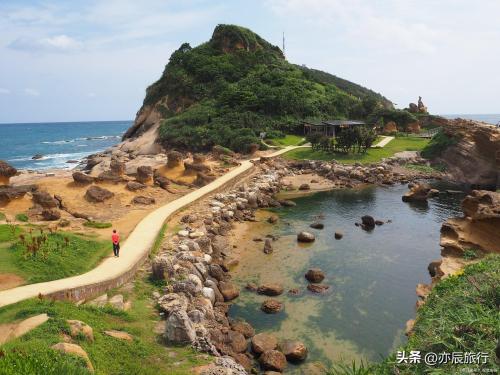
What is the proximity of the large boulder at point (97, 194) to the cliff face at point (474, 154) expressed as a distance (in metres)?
41.5

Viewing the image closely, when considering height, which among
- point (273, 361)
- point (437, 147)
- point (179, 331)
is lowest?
point (273, 361)

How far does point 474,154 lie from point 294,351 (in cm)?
4442

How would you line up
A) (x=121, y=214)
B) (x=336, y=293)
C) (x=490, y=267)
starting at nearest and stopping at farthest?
(x=490, y=267)
(x=336, y=293)
(x=121, y=214)

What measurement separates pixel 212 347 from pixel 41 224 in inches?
731

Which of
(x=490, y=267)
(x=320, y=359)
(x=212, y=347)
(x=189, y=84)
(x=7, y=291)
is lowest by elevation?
(x=320, y=359)

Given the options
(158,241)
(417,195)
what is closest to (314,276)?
(158,241)

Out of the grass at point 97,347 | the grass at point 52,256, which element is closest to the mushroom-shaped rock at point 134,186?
the grass at point 52,256

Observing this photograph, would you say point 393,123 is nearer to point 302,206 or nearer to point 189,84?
point 189,84

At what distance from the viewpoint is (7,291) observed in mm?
18281

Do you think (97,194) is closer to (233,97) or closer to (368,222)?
(368,222)

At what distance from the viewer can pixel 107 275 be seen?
20750mm

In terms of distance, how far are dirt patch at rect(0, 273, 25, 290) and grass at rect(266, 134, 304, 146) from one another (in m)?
57.1

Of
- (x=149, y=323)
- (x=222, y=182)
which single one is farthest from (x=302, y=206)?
(x=149, y=323)

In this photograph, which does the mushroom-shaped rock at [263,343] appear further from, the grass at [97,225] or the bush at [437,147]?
the bush at [437,147]
